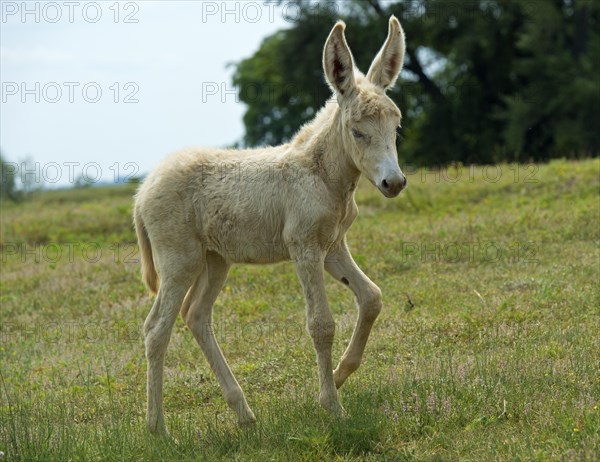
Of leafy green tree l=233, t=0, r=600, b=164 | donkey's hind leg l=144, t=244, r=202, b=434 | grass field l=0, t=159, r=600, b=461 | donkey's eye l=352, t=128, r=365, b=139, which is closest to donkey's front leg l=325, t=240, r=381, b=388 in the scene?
grass field l=0, t=159, r=600, b=461

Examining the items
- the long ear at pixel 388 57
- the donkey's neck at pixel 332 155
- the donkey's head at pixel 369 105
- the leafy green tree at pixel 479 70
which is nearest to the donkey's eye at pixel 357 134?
the donkey's head at pixel 369 105

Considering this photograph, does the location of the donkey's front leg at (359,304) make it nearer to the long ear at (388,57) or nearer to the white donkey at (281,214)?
the white donkey at (281,214)

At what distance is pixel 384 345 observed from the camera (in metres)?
8.97

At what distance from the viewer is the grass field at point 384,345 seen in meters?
6.13

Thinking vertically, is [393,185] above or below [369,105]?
below

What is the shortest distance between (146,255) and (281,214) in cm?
165

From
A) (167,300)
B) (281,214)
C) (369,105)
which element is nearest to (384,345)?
(281,214)

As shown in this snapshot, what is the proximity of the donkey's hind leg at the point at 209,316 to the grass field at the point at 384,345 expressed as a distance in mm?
347

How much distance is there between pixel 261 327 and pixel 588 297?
156 inches

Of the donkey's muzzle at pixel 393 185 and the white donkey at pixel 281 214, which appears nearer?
the donkey's muzzle at pixel 393 185

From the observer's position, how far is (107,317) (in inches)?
475

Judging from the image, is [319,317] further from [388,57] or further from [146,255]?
[388,57]

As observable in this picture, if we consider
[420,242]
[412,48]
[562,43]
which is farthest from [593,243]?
[412,48]

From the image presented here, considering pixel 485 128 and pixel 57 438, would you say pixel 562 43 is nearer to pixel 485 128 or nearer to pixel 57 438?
pixel 485 128
